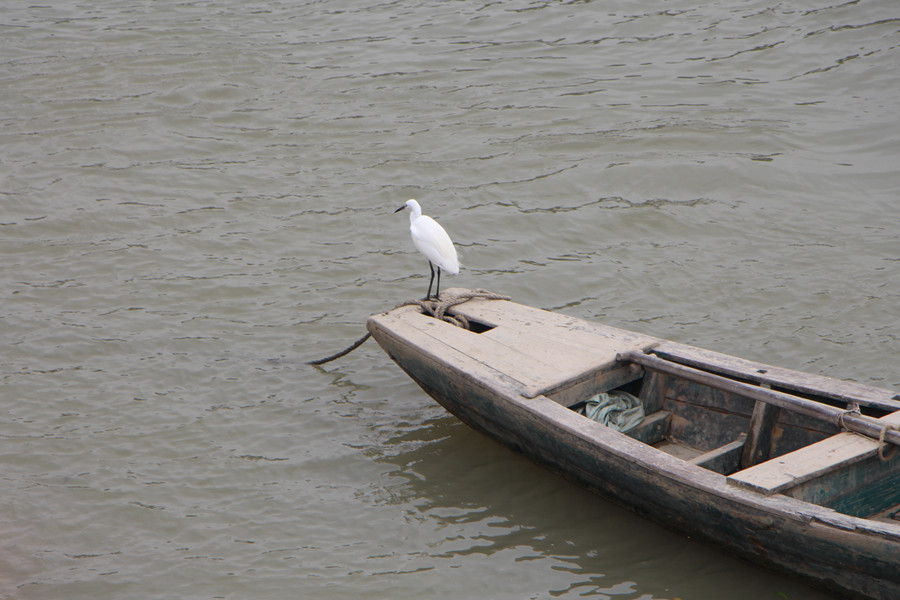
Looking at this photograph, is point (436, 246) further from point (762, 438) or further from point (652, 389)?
point (762, 438)

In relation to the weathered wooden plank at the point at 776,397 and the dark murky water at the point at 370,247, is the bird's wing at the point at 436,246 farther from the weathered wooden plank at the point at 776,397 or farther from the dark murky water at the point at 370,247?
the weathered wooden plank at the point at 776,397

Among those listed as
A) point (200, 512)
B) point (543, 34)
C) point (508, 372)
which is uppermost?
point (543, 34)

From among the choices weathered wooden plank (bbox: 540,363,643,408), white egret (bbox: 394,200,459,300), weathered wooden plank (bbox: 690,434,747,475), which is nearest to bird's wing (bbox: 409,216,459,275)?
white egret (bbox: 394,200,459,300)

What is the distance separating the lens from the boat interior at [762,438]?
389cm

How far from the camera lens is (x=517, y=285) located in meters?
7.43

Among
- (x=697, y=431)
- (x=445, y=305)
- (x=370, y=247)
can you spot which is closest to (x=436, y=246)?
(x=445, y=305)

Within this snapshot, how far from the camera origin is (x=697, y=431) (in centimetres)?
496

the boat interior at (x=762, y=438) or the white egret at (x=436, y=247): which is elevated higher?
the white egret at (x=436, y=247)

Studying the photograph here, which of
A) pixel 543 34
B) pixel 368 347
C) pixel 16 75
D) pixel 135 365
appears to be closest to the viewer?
pixel 135 365

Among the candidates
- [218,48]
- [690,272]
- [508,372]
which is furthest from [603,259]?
[218,48]

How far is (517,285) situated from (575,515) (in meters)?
2.95

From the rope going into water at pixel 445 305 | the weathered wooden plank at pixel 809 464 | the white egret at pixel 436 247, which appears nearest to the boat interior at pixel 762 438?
the weathered wooden plank at pixel 809 464

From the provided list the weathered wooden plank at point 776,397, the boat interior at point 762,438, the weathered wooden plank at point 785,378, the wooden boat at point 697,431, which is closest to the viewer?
the wooden boat at point 697,431

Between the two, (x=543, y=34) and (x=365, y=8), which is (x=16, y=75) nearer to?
(x=365, y=8)
